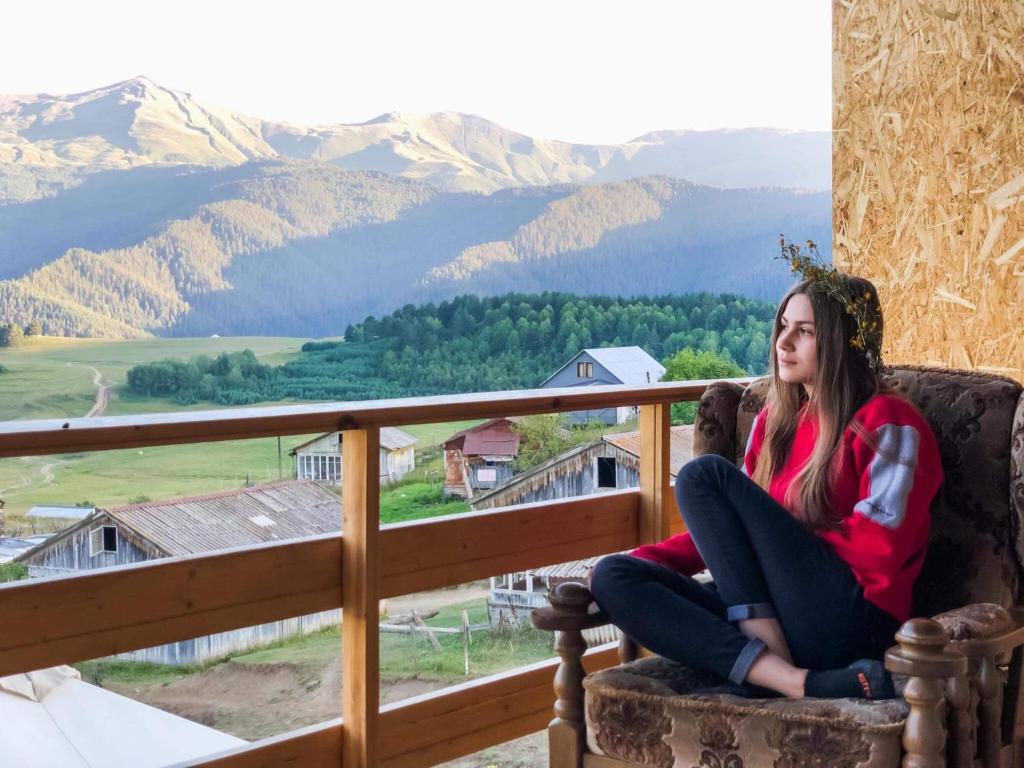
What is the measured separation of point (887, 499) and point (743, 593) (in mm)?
269

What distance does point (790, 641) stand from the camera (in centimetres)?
173

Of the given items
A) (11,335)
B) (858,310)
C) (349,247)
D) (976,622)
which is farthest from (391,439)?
(349,247)

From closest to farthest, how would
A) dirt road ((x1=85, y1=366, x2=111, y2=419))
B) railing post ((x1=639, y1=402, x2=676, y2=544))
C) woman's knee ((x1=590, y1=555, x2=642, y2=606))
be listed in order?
woman's knee ((x1=590, y1=555, x2=642, y2=606)), railing post ((x1=639, y1=402, x2=676, y2=544)), dirt road ((x1=85, y1=366, x2=111, y2=419))

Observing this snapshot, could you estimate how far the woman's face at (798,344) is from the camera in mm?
1931

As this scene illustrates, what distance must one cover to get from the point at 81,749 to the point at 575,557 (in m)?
1.32

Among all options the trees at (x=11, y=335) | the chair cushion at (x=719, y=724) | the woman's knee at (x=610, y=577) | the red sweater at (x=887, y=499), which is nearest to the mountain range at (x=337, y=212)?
the trees at (x=11, y=335)

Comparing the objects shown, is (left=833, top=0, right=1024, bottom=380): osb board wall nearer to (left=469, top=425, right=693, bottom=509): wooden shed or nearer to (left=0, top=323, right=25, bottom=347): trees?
(left=469, top=425, right=693, bottom=509): wooden shed

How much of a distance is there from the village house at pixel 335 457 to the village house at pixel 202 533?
0.14 ft

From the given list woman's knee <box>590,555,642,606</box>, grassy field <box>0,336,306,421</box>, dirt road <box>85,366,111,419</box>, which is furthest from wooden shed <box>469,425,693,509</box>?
dirt road <box>85,366,111,419</box>

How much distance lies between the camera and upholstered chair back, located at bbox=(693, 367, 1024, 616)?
1.85m

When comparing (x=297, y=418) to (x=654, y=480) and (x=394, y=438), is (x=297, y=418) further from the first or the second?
(x=654, y=480)

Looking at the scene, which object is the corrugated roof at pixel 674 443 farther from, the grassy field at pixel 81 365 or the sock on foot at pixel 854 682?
the grassy field at pixel 81 365

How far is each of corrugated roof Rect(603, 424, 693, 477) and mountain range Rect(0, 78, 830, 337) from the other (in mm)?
5271

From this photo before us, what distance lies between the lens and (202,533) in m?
2.46
